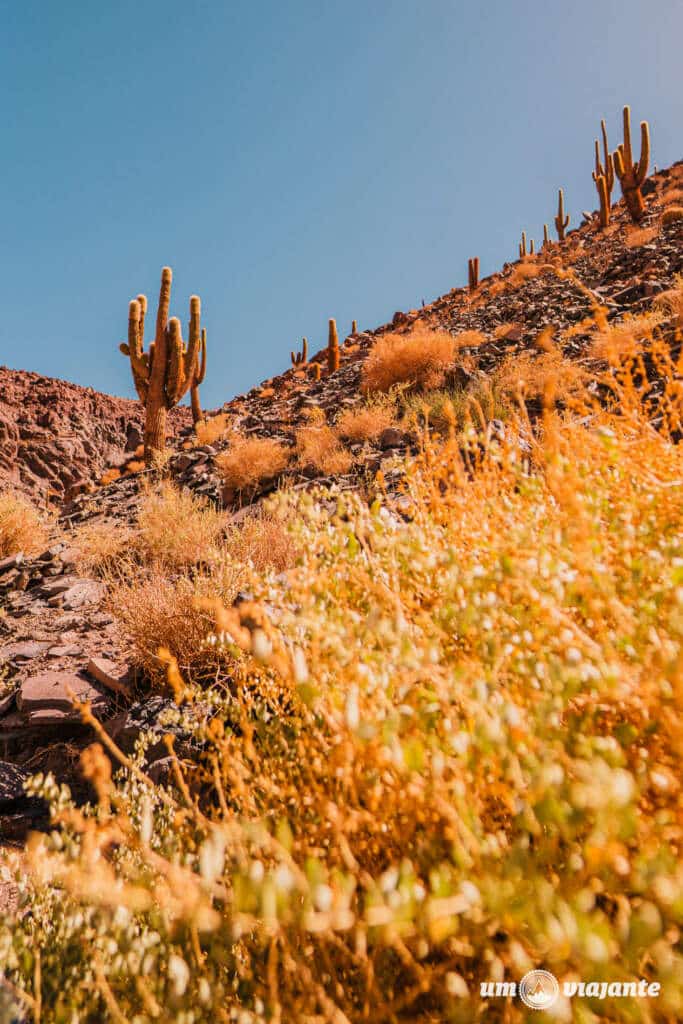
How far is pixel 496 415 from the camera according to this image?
6410mm

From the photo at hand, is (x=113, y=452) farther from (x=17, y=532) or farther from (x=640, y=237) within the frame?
(x=640, y=237)

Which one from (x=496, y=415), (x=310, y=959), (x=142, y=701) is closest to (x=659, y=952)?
(x=310, y=959)

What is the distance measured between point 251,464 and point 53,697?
15.4 feet

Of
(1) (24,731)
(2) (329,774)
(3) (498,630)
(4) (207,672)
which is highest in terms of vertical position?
(3) (498,630)

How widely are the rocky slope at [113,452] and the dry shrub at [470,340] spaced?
0.67 feet

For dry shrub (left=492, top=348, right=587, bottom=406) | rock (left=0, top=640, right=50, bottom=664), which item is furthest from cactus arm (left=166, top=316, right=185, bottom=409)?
rock (left=0, top=640, right=50, bottom=664)

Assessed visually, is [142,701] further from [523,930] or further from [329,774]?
[523,930]

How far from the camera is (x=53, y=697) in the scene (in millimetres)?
3369

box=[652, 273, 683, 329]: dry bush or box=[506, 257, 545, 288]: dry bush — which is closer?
box=[652, 273, 683, 329]: dry bush

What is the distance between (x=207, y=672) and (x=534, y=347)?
7463mm

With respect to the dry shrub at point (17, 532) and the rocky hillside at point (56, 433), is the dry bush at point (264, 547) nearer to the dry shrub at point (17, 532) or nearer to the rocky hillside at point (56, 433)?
the dry shrub at point (17, 532)

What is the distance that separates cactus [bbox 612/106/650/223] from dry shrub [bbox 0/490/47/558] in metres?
18.5

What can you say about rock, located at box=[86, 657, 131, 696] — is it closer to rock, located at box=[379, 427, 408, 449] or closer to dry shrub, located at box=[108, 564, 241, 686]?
dry shrub, located at box=[108, 564, 241, 686]

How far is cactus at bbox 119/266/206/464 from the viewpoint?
35.6ft
